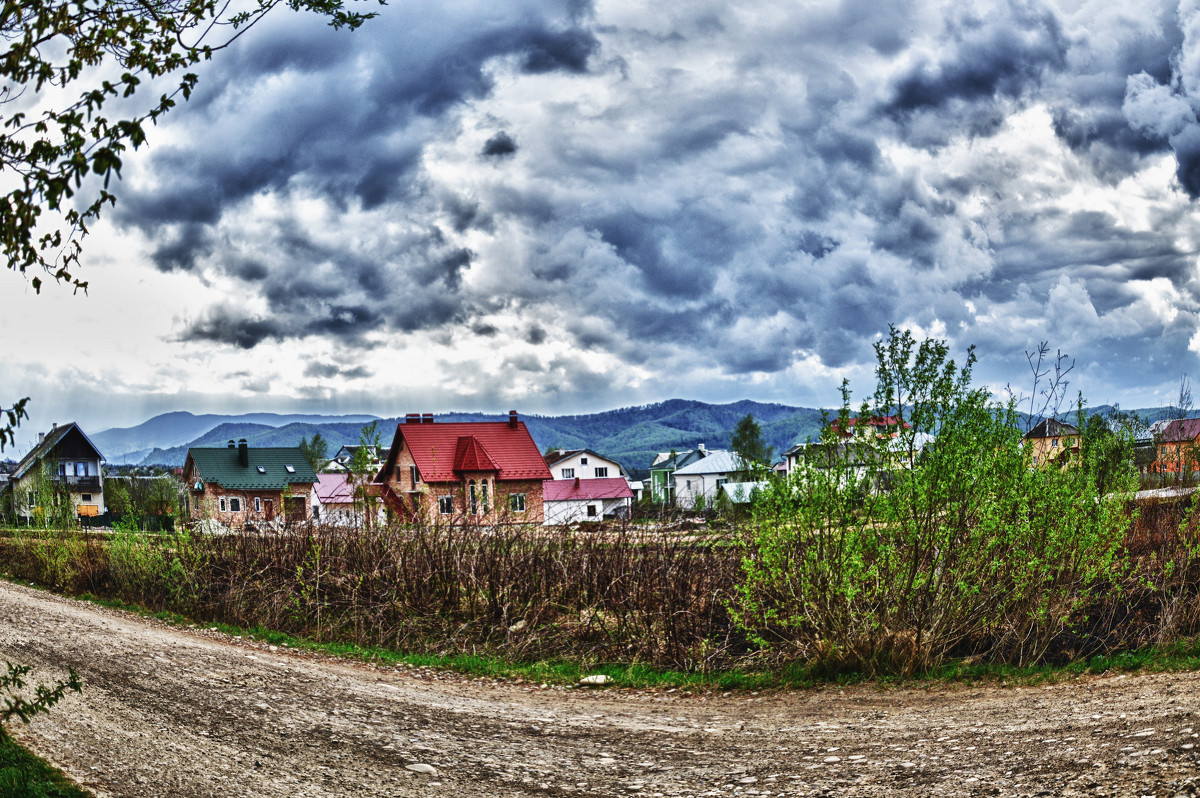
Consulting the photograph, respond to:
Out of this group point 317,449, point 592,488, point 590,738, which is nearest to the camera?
point 590,738

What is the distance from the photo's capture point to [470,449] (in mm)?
45438

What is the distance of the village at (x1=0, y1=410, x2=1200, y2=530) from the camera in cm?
1067

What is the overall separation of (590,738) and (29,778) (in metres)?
4.07

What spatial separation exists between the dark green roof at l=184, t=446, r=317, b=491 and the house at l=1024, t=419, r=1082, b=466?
48.4m

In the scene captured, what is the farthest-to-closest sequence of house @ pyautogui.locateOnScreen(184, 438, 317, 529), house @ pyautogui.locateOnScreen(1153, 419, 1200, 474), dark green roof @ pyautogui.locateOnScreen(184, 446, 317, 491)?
dark green roof @ pyautogui.locateOnScreen(184, 446, 317, 491) → house @ pyautogui.locateOnScreen(184, 438, 317, 529) → house @ pyautogui.locateOnScreen(1153, 419, 1200, 474)

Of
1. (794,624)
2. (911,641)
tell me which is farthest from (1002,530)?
(794,624)

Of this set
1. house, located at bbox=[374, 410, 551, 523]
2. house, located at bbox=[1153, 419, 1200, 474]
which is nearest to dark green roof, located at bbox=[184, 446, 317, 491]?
house, located at bbox=[374, 410, 551, 523]

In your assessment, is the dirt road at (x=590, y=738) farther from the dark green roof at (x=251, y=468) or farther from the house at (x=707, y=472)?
the house at (x=707, y=472)

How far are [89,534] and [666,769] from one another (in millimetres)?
17392

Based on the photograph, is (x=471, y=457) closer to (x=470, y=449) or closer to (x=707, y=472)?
(x=470, y=449)

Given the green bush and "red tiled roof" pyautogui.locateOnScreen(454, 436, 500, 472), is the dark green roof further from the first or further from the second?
the green bush

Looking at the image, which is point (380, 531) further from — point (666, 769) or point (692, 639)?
point (666, 769)

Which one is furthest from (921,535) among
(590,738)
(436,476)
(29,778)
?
(436,476)

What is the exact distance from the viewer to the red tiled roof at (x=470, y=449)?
44.8m
